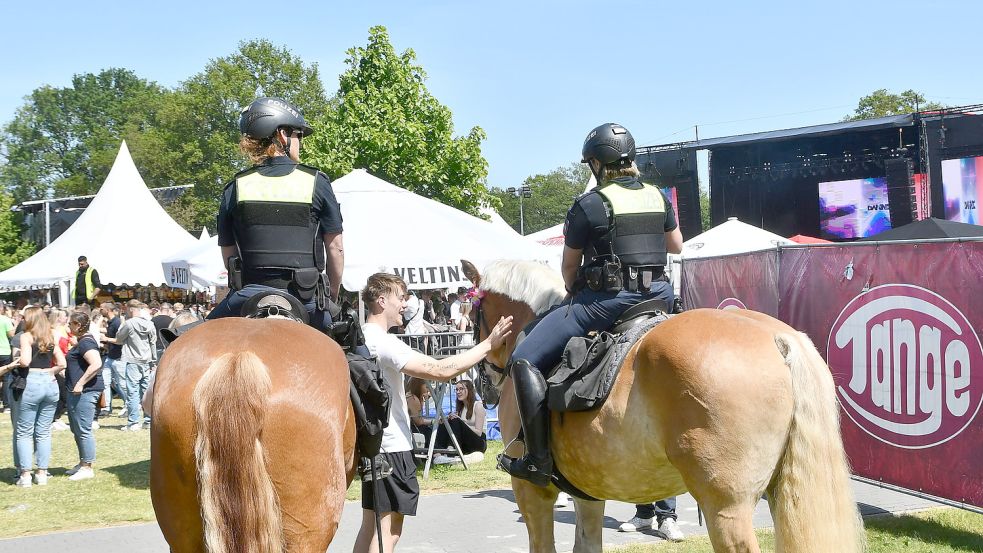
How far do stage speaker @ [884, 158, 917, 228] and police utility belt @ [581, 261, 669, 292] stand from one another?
78.8 ft

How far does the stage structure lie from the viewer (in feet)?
82.3

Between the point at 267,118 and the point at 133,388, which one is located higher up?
the point at 267,118

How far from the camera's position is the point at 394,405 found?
551 cm

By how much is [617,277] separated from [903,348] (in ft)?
11.8

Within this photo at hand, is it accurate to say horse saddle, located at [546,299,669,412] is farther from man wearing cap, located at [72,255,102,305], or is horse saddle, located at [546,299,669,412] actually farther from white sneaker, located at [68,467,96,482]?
man wearing cap, located at [72,255,102,305]

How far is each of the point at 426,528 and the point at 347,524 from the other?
30.6 inches

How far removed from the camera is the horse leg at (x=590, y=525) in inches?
206

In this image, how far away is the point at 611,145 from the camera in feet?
16.4

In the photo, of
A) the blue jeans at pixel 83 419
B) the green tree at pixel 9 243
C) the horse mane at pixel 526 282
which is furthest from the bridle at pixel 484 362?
the green tree at pixel 9 243

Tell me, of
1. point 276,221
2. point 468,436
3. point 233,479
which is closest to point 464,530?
point 468,436

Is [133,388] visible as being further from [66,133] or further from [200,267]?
[66,133]

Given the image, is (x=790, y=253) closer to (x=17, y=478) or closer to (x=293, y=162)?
(x=293, y=162)

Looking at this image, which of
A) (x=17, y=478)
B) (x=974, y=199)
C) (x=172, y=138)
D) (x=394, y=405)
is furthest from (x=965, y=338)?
(x=172, y=138)

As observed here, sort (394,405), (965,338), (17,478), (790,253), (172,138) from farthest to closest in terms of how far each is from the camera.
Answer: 1. (172,138)
2. (17,478)
3. (790,253)
4. (965,338)
5. (394,405)
